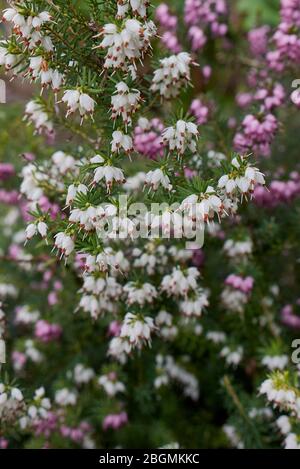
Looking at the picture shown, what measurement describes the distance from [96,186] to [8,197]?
1727 mm

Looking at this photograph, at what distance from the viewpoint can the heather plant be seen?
2.31 m

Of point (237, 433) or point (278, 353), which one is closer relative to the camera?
point (278, 353)

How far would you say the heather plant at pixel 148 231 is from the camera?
2.31 m

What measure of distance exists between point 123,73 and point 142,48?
0.52ft

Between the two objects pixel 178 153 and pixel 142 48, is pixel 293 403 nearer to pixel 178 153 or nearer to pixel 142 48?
pixel 178 153

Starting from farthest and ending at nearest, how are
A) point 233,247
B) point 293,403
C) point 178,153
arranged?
point 233,247
point 293,403
point 178,153

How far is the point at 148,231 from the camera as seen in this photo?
8.42 feet

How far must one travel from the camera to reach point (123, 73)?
7.82 ft

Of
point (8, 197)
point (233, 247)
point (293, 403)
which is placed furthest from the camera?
point (8, 197)
